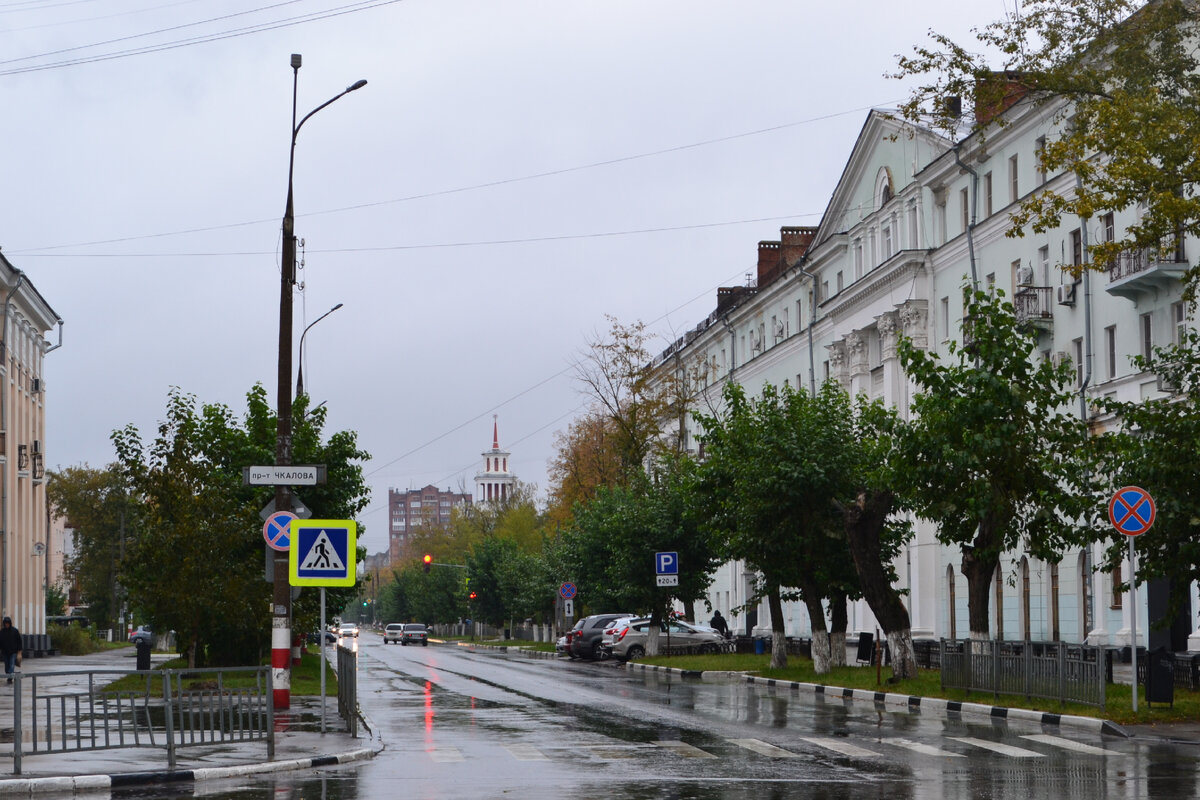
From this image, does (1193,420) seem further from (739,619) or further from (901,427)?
(739,619)

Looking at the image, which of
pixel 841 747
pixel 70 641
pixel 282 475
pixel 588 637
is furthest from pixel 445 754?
pixel 70 641

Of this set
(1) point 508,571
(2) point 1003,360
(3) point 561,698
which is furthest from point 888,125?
(1) point 508,571

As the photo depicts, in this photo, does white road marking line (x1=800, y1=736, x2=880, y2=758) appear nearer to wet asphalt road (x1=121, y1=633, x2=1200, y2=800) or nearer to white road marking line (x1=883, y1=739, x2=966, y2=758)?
wet asphalt road (x1=121, y1=633, x2=1200, y2=800)

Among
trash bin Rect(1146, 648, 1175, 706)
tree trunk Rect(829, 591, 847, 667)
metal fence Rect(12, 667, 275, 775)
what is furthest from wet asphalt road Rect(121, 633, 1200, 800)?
tree trunk Rect(829, 591, 847, 667)

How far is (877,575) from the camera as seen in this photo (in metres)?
32.9

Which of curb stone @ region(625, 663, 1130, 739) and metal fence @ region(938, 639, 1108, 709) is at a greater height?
metal fence @ region(938, 639, 1108, 709)

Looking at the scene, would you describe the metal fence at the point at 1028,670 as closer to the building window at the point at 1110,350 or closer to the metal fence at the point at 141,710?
the metal fence at the point at 141,710

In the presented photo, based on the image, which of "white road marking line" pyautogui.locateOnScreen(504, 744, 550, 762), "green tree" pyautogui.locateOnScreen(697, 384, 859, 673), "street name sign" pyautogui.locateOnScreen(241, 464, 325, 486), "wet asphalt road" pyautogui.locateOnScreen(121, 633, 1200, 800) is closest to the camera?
"wet asphalt road" pyautogui.locateOnScreen(121, 633, 1200, 800)

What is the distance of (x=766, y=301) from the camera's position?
76250 mm

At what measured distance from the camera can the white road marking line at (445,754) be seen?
17297 millimetres

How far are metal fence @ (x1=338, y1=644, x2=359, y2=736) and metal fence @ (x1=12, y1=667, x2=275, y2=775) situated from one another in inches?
99.0

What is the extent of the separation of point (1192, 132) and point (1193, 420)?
14.8ft

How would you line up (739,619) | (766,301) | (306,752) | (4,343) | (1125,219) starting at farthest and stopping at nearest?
1. (739,619)
2. (766,301)
3. (4,343)
4. (1125,219)
5. (306,752)

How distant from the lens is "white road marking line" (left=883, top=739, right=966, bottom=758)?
17.5 metres
